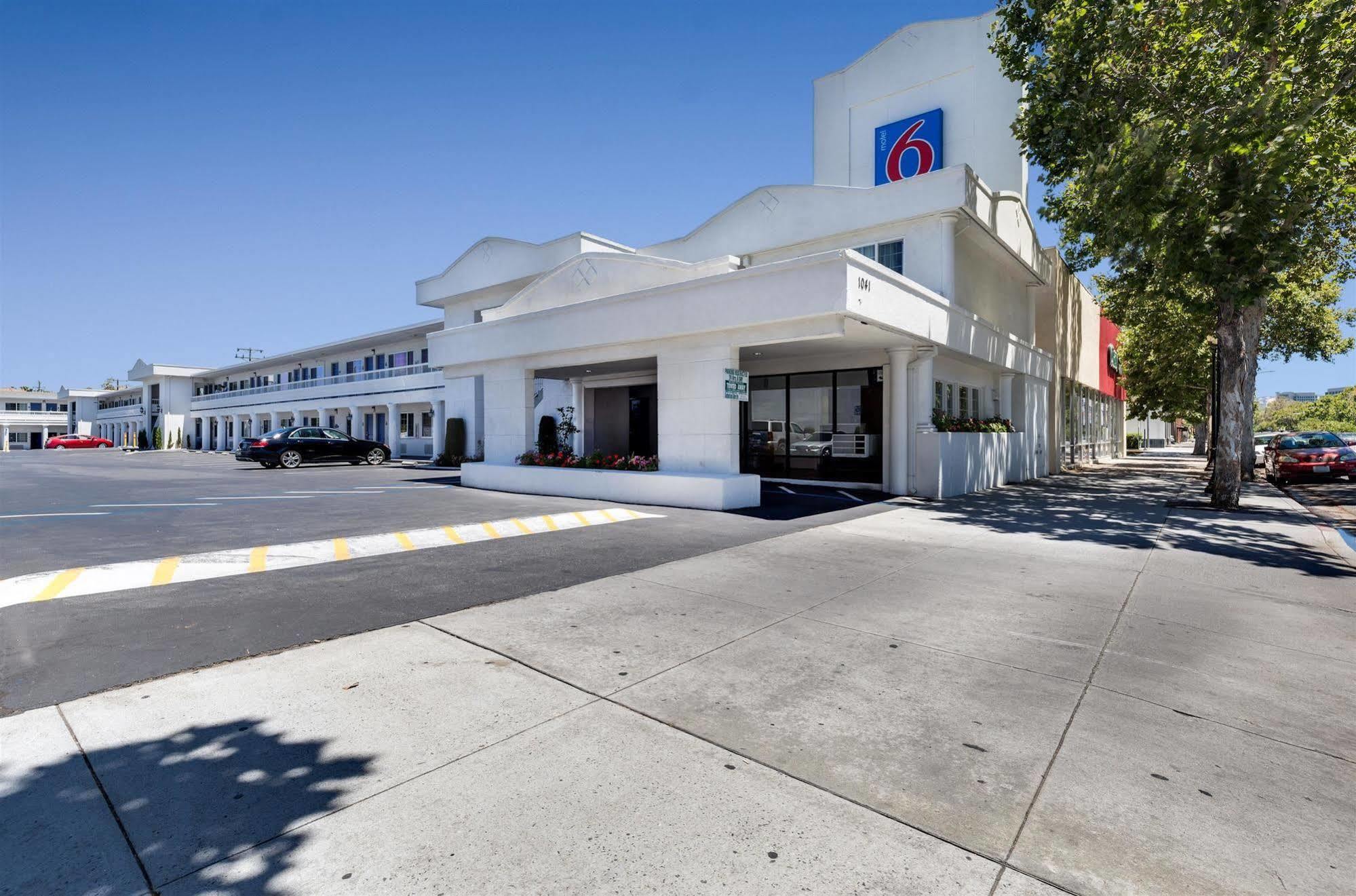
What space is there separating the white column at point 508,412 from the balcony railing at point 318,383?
30.7 feet

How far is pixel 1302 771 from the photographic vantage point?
3195mm

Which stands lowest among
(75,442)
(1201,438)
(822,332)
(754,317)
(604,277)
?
(75,442)

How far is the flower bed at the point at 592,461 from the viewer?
14.4 m

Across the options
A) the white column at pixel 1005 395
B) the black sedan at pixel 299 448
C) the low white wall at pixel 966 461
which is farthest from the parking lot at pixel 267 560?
the black sedan at pixel 299 448

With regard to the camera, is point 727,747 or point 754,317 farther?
point 754,317

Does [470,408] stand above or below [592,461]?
above

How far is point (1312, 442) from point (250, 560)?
29.6 metres

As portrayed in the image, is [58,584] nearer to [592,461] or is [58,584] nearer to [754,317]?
[592,461]

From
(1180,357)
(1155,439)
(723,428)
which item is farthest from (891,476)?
(1155,439)

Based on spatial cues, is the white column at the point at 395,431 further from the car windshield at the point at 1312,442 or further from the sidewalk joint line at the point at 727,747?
the car windshield at the point at 1312,442

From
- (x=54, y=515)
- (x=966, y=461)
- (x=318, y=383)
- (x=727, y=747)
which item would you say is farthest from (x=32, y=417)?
(x=727, y=747)

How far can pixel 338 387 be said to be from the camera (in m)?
39.9

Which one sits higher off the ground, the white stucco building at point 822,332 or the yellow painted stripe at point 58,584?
the white stucco building at point 822,332

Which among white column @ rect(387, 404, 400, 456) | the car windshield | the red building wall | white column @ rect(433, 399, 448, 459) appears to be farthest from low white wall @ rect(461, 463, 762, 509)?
the red building wall
